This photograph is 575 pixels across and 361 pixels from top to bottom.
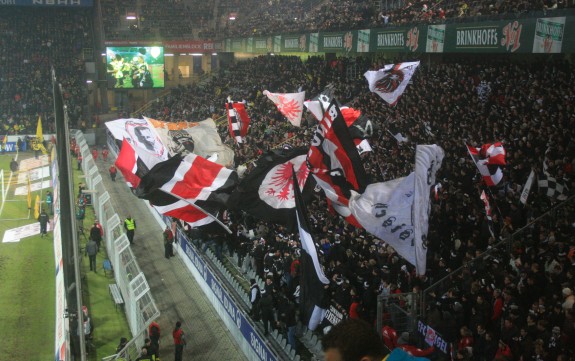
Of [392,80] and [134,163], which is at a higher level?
[392,80]

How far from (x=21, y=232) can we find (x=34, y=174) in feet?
42.0

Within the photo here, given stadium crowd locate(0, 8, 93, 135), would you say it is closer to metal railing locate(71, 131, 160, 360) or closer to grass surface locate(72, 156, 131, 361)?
metal railing locate(71, 131, 160, 360)

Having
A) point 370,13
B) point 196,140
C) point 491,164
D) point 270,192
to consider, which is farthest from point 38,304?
point 370,13

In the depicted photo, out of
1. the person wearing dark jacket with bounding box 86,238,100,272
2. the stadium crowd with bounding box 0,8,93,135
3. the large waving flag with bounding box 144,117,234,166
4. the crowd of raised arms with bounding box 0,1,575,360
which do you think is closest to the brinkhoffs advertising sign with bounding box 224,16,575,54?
the crowd of raised arms with bounding box 0,1,575,360

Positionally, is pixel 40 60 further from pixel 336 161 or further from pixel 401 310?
pixel 401 310

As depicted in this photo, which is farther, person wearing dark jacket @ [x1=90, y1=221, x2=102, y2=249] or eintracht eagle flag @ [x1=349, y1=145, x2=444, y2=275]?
person wearing dark jacket @ [x1=90, y1=221, x2=102, y2=249]

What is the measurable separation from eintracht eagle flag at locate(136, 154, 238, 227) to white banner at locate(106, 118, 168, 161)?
83.9 inches

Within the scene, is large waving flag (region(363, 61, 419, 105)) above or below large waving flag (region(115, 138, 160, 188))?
above

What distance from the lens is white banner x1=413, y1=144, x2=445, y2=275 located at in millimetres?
10438

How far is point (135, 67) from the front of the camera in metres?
49.6

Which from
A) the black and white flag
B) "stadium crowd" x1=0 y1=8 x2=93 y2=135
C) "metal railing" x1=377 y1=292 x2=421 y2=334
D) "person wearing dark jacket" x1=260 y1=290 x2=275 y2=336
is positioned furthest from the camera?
"stadium crowd" x1=0 y1=8 x2=93 y2=135

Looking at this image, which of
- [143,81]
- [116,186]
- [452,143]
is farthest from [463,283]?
[143,81]

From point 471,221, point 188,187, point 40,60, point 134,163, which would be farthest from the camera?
point 40,60

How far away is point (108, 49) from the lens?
48.6m
